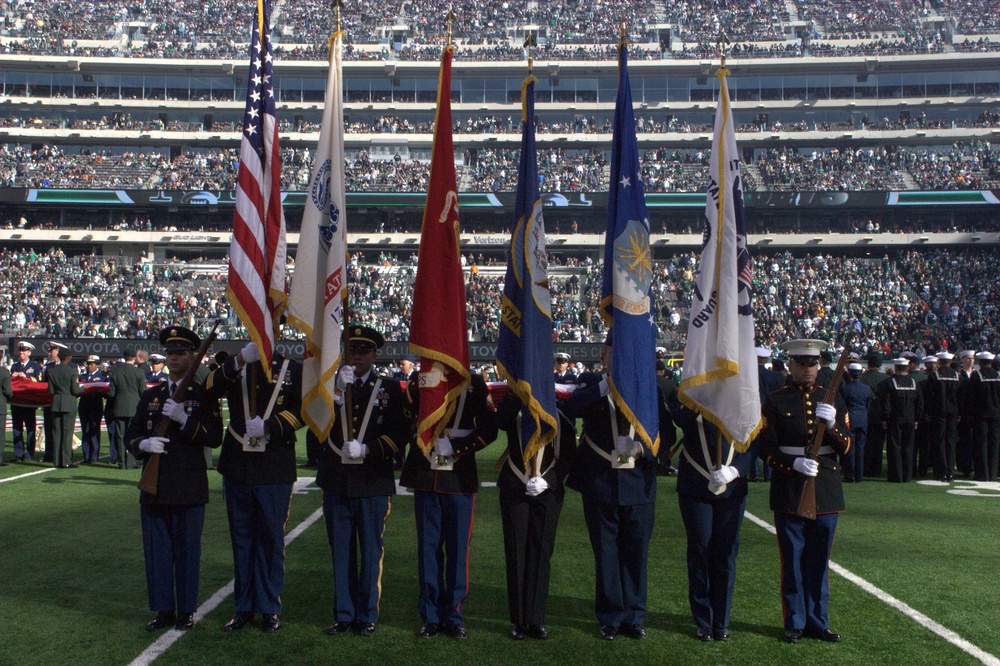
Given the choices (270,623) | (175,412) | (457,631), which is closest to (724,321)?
(457,631)

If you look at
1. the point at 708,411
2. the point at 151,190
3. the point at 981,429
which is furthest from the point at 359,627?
the point at 151,190

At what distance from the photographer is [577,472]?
7.00m

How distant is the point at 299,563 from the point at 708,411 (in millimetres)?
4087

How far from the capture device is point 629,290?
7160mm

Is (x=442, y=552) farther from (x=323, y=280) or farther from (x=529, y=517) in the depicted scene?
(x=323, y=280)

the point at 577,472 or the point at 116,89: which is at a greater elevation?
the point at 116,89

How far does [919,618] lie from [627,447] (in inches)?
98.4

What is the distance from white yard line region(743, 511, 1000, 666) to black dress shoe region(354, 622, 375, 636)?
3.87 metres

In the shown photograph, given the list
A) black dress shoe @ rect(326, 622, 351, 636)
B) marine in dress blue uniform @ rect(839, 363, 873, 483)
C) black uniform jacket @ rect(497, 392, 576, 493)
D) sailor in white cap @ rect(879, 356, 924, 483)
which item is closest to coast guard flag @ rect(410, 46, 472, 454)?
black uniform jacket @ rect(497, 392, 576, 493)

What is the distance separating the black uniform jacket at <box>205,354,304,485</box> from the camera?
684 centimetres

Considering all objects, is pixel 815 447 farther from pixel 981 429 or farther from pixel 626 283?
pixel 981 429

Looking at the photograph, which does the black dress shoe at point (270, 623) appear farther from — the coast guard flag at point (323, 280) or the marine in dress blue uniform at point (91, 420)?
the marine in dress blue uniform at point (91, 420)

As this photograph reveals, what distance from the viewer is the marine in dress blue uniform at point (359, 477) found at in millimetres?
6656

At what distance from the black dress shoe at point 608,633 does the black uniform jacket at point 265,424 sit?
2.47 meters
